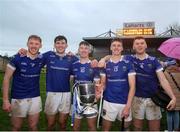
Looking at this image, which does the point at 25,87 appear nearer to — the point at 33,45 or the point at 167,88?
the point at 33,45

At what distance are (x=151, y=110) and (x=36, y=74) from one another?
2.19 metres

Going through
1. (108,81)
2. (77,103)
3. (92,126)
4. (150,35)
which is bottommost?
(92,126)

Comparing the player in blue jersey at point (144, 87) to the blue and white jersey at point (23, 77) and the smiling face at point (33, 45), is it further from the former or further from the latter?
the blue and white jersey at point (23, 77)

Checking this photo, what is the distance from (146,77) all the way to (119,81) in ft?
1.80

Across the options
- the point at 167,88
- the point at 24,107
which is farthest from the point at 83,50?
the point at 167,88

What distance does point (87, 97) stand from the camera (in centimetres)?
623

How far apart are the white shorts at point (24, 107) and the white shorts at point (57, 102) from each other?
1.38ft

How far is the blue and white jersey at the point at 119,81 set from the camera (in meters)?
6.07

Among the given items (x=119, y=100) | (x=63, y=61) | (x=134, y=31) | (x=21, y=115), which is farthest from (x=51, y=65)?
(x=134, y=31)

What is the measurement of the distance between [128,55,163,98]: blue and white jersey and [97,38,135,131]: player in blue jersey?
30cm

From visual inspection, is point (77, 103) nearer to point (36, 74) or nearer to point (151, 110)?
point (36, 74)

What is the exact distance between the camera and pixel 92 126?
627cm

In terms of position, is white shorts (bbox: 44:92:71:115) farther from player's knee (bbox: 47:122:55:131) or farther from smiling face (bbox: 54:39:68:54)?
smiling face (bbox: 54:39:68:54)

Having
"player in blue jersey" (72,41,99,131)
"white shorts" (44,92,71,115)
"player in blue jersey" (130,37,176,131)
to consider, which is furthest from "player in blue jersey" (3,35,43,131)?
"player in blue jersey" (130,37,176,131)
